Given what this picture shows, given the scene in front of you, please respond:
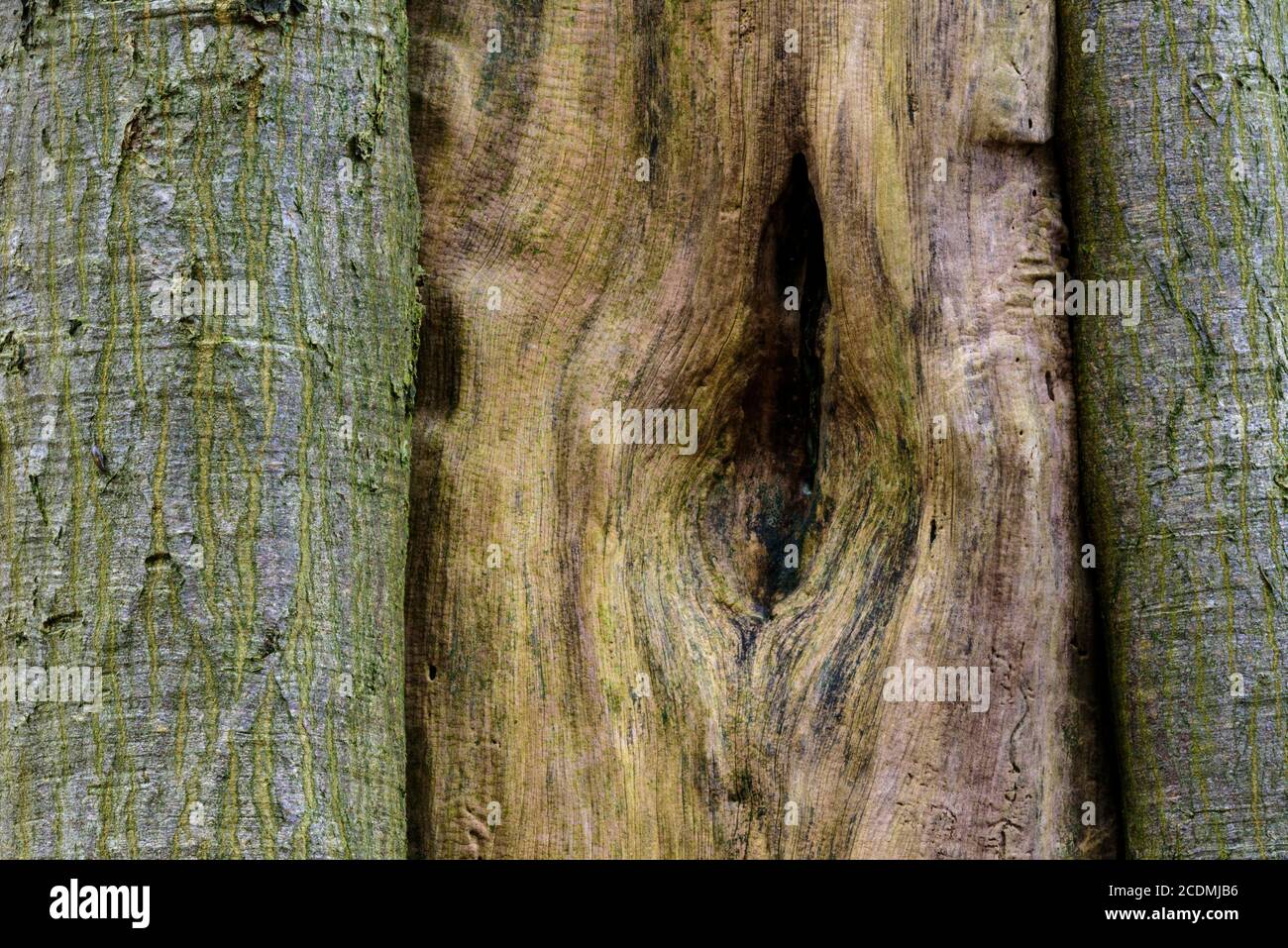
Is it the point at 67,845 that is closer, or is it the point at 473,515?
the point at 67,845

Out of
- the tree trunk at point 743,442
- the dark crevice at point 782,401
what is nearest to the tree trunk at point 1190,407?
the tree trunk at point 743,442

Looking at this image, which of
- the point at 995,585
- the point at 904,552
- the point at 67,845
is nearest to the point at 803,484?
the point at 904,552

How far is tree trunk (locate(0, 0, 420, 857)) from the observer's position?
8.50 feet

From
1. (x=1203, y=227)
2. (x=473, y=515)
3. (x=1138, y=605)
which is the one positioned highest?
(x=1203, y=227)

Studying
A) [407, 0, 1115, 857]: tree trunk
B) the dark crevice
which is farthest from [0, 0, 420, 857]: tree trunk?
the dark crevice

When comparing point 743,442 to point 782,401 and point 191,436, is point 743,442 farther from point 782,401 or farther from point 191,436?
point 191,436

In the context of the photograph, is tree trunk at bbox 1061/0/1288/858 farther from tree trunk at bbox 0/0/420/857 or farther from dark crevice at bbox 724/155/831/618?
tree trunk at bbox 0/0/420/857

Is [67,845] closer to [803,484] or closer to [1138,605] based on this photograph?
[803,484]

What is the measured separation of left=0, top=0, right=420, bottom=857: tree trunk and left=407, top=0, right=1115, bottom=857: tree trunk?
0.34 meters

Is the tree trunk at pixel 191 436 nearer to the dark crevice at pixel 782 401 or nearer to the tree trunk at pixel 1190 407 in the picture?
the dark crevice at pixel 782 401

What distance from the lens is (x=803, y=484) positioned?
10.7ft

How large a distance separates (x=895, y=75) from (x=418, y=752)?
73.2 inches

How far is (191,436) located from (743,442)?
1.28 m

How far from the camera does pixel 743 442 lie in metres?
3.30
